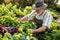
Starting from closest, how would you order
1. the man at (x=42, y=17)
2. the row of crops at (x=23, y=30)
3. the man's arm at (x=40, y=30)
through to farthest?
the row of crops at (x=23, y=30), the man's arm at (x=40, y=30), the man at (x=42, y=17)

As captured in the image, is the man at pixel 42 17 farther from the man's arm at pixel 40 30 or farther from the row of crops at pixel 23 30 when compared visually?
the row of crops at pixel 23 30

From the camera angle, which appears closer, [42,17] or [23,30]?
[23,30]

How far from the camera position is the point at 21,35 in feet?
15.7

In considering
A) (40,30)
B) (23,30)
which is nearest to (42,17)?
(40,30)

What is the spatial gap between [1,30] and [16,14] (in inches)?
81.9

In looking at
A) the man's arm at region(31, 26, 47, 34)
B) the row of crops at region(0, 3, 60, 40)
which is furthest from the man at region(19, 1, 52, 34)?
the row of crops at region(0, 3, 60, 40)

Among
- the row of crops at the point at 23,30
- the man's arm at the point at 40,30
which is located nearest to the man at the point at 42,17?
the man's arm at the point at 40,30

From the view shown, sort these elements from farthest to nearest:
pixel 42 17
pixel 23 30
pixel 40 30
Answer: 1. pixel 42 17
2. pixel 40 30
3. pixel 23 30

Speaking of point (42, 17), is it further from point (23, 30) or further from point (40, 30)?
point (23, 30)

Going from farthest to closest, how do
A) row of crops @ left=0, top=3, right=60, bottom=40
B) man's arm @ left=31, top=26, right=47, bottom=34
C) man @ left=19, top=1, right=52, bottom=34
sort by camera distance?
man @ left=19, top=1, right=52, bottom=34 → man's arm @ left=31, top=26, right=47, bottom=34 → row of crops @ left=0, top=3, right=60, bottom=40

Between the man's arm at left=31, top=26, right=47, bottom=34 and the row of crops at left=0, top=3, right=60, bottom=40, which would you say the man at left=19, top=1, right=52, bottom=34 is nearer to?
the man's arm at left=31, top=26, right=47, bottom=34

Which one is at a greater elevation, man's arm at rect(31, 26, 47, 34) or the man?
the man

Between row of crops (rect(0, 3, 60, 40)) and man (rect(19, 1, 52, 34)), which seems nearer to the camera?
row of crops (rect(0, 3, 60, 40))

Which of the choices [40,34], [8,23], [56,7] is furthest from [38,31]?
[56,7]
